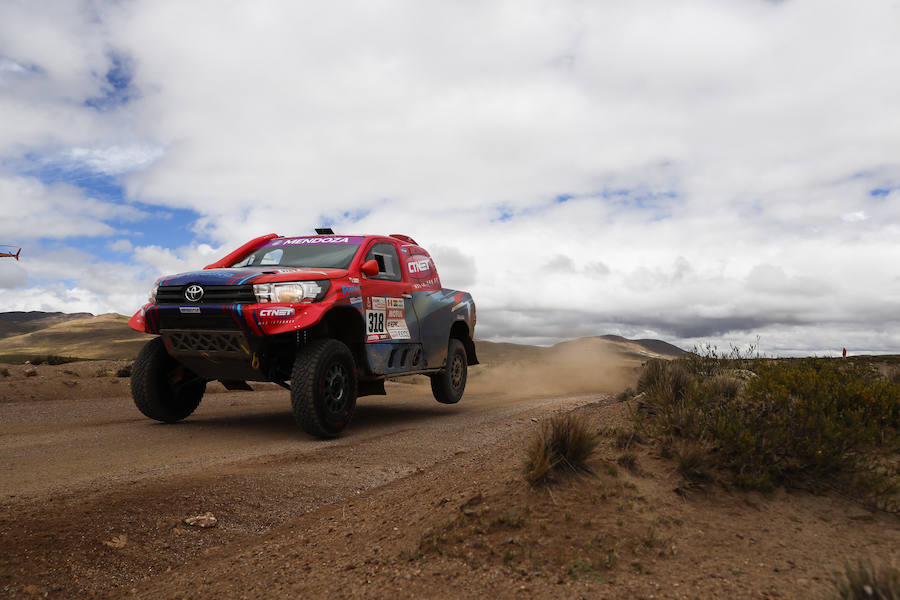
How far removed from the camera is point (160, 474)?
4.95m

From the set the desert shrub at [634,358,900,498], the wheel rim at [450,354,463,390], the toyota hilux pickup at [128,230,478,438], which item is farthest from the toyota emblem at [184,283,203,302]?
the desert shrub at [634,358,900,498]

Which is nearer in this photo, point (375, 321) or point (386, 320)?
point (375, 321)

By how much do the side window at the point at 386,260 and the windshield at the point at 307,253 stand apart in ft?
0.95

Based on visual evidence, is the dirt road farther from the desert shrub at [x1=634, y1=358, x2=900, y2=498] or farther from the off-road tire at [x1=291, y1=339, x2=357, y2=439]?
the desert shrub at [x1=634, y1=358, x2=900, y2=498]

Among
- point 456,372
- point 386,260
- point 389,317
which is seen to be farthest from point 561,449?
point 456,372

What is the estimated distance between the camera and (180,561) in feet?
11.3

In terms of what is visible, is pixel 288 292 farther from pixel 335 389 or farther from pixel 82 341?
pixel 82 341

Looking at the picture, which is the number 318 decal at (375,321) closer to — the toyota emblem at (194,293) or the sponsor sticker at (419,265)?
the sponsor sticker at (419,265)

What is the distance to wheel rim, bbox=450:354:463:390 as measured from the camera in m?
10.2

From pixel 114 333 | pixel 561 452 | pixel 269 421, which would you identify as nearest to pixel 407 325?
pixel 269 421

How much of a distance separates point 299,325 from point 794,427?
4.71 m

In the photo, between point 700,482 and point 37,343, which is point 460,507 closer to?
point 700,482

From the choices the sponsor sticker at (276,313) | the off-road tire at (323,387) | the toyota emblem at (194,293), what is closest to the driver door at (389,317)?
the off-road tire at (323,387)

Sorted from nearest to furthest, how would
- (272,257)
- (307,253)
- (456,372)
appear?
1. (307,253)
2. (272,257)
3. (456,372)
